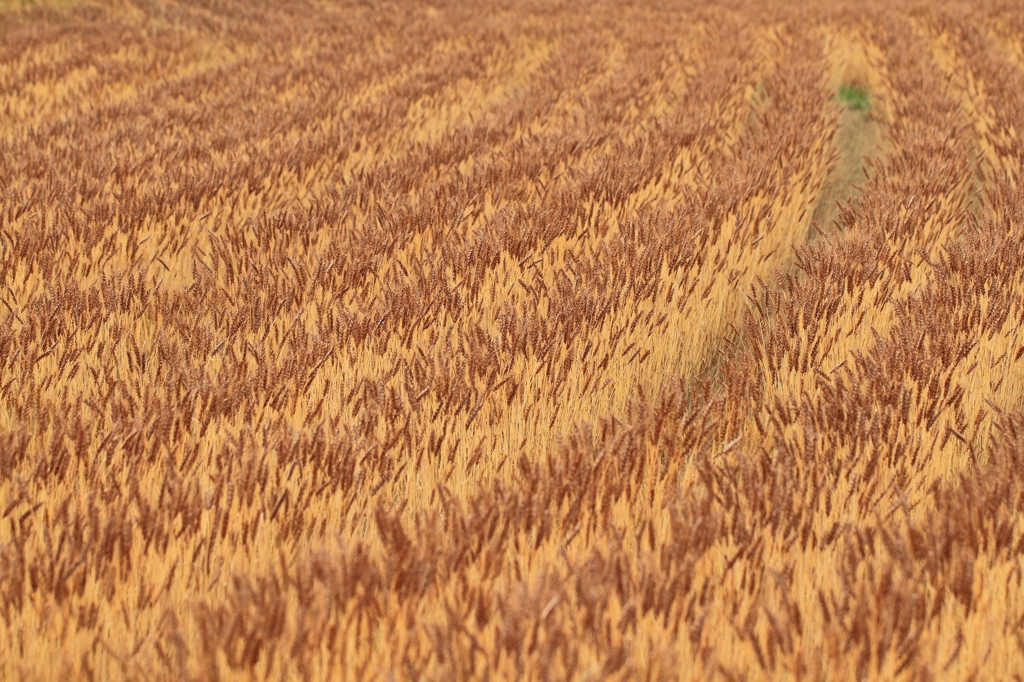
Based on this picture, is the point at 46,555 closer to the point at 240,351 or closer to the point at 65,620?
the point at 65,620

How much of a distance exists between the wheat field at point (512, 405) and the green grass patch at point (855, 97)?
193 centimetres

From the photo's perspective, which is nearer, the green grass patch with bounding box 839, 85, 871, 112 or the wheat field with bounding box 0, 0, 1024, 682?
the wheat field with bounding box 0, 0, 1024, 682

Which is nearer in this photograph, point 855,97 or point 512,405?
point 512,405

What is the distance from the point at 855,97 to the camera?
7.80m

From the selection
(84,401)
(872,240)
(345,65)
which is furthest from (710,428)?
(345,65)

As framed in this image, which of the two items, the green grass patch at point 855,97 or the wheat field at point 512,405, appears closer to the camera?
the wheat field at point 512,405

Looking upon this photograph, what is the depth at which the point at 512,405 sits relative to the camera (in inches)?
91.1

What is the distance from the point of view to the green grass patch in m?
7.59

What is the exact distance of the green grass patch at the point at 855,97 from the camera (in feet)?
24.9

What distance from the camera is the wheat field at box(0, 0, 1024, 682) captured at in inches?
57.8

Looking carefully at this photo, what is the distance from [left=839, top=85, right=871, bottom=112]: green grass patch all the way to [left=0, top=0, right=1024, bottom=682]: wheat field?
6.34 feet

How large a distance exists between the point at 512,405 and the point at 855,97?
6.64 m

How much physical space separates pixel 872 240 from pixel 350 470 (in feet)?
7.78

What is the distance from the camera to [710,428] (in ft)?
6.63
